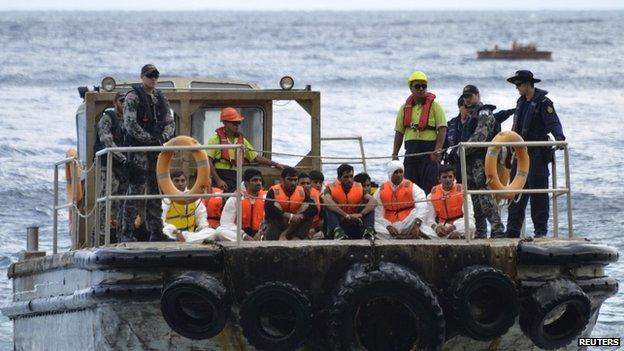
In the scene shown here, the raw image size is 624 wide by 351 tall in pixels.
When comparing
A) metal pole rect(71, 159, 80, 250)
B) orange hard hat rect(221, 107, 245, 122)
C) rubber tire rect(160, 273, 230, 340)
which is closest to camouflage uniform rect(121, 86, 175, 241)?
metal pole rect(71, 159, 80, 250)

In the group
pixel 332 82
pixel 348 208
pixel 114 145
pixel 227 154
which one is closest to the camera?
pixel 348 208

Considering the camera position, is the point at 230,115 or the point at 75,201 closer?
the point at 75,201

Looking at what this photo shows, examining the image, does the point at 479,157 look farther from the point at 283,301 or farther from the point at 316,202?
the point at 283,301

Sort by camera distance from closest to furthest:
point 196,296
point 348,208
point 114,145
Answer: point 196,296
point 348,208
point 114,145

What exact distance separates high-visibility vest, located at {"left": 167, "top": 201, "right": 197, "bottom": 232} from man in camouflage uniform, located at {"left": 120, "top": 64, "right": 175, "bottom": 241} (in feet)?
0.98

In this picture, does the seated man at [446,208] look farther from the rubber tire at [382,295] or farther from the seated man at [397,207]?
the rubber tire at [382,295]

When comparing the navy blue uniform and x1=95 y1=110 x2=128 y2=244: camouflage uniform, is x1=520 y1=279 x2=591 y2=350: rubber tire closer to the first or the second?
the navy blue uniform

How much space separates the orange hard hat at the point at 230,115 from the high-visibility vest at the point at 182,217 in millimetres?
1128

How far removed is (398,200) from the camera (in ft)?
43.3

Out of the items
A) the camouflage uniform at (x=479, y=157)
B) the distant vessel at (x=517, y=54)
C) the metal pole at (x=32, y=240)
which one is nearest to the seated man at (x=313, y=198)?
the camouflage uniform at (x=479, y=157)

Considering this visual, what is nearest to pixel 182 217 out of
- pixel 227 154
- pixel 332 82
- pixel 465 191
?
pixel 227 154

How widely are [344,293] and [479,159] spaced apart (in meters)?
2.66

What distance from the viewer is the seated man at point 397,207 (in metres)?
13.0

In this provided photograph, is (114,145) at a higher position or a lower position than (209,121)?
lower
